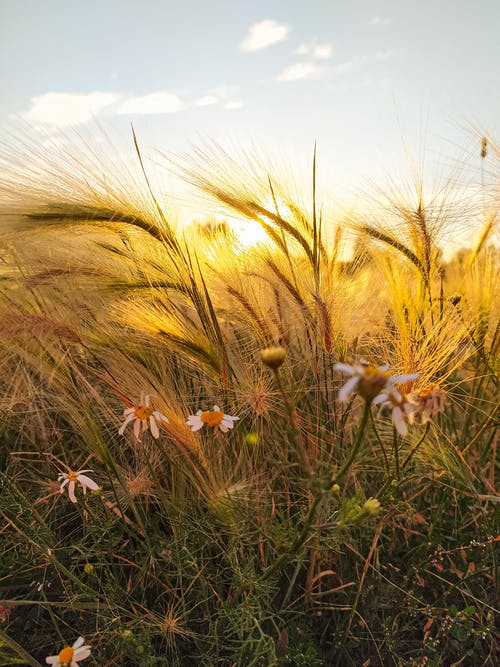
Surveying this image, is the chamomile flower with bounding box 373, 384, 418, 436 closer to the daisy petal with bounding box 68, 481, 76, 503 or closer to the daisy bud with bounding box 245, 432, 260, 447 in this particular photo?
the daisy bud with bounding box 245, 432, 260, 447

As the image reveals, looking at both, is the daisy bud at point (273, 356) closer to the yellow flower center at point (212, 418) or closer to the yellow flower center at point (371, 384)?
the yellow flower center at point (371, 384)

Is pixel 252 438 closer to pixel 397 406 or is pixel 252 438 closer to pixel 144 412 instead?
pixel 144 412

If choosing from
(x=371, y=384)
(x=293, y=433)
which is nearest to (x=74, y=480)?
(x=293, y=433)

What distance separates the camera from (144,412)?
3.69ft

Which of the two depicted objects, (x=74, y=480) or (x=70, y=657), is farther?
(x=74, y=480)

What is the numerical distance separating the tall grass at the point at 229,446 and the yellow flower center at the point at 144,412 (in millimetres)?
39

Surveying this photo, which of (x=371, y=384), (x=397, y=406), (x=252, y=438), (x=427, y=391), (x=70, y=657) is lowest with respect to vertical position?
(x=70, y=657)

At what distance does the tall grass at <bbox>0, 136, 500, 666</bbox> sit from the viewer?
114 cm

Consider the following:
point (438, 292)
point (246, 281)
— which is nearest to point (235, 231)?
point (246, 281)

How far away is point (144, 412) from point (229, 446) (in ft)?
1.13

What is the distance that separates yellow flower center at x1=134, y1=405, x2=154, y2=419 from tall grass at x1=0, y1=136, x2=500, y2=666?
1.5 inches

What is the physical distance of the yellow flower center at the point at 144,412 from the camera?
1123 mm

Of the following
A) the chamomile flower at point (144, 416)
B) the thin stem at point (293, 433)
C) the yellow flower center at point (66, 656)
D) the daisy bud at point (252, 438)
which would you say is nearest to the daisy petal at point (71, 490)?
the chamomile flower at point (144, 416)

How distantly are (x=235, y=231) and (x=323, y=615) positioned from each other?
1033mm
